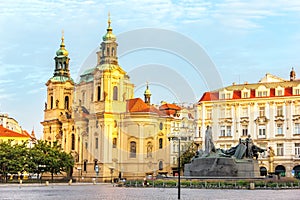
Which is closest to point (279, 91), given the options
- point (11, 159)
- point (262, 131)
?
point (262, 131)

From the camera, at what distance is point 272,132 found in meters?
70.3

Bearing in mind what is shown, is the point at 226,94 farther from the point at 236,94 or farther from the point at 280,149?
the point at 280,149

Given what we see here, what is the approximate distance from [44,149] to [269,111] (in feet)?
113

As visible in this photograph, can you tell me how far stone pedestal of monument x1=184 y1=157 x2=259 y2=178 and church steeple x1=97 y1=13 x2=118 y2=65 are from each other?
54784 millimetres

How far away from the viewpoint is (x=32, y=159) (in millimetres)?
79625

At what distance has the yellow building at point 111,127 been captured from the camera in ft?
294

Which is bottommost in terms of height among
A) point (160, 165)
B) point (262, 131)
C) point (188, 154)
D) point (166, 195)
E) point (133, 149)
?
point (166, 195)

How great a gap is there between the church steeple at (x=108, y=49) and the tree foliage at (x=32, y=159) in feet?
58.7

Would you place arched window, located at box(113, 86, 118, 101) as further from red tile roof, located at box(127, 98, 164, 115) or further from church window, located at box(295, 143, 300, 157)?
church window, located at box(295, 143, 300, 157)

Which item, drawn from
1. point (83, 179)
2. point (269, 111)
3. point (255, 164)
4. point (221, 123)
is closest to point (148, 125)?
point (83, 179)

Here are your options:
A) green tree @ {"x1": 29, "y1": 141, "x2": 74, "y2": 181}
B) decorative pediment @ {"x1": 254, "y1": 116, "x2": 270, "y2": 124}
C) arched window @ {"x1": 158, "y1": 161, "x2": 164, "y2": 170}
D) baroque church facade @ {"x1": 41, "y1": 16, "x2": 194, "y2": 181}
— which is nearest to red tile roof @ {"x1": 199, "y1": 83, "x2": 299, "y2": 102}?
decorative pediment @ {"x1": 254, "y1": 116, "x2": 270, "y2": 124}

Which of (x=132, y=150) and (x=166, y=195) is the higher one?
(x=132, y=150)

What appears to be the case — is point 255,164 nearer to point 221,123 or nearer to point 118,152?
point 221,123

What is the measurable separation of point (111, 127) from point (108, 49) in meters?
15.0
